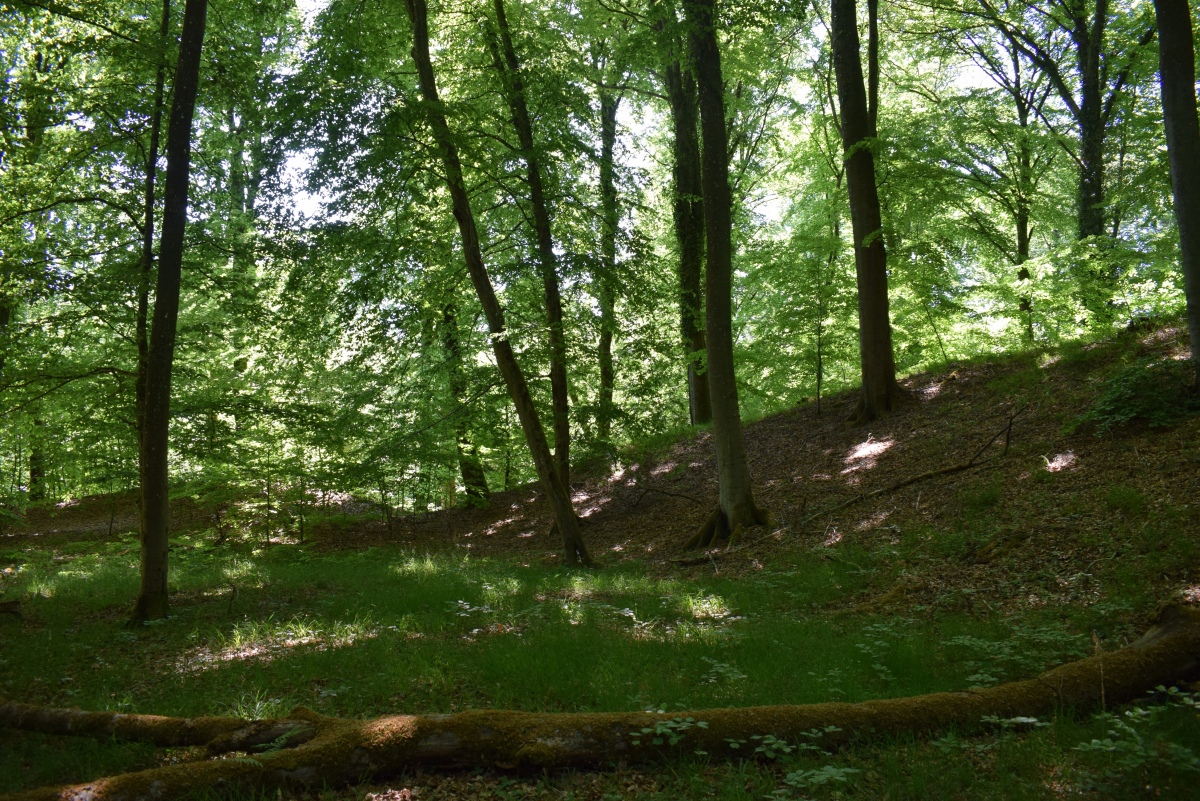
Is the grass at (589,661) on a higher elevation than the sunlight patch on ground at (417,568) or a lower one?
lower

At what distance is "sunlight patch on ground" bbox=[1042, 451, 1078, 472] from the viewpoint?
343 inches

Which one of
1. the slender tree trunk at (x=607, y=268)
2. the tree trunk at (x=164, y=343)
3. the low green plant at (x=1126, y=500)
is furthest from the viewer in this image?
the slender tree trunk at (x=607, y=268)

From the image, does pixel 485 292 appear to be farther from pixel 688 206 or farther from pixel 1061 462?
pixel 1061 462

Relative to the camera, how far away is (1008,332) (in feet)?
60.0

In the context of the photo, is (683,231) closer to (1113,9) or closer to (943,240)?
(943,240)

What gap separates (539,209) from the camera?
12672 mm

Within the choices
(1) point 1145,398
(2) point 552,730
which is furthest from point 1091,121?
(2) point 552,730

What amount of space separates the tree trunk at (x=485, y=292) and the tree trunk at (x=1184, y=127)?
8707 mm

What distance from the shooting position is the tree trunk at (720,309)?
10.8 metres

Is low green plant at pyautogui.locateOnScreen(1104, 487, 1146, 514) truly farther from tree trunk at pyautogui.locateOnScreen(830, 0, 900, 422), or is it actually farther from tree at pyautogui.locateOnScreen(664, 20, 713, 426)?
tree at pyautogui.locateOnScreen(664, 20, 713, 426)

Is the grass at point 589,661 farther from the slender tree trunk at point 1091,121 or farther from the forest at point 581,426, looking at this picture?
the slender tree trunk at point 1091,121

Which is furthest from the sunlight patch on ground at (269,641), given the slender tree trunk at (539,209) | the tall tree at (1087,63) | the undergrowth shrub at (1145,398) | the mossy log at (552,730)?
the tall tree at (1087,63)

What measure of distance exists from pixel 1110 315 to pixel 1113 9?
847cm

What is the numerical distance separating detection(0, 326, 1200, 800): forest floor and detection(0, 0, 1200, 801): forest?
0.05m
